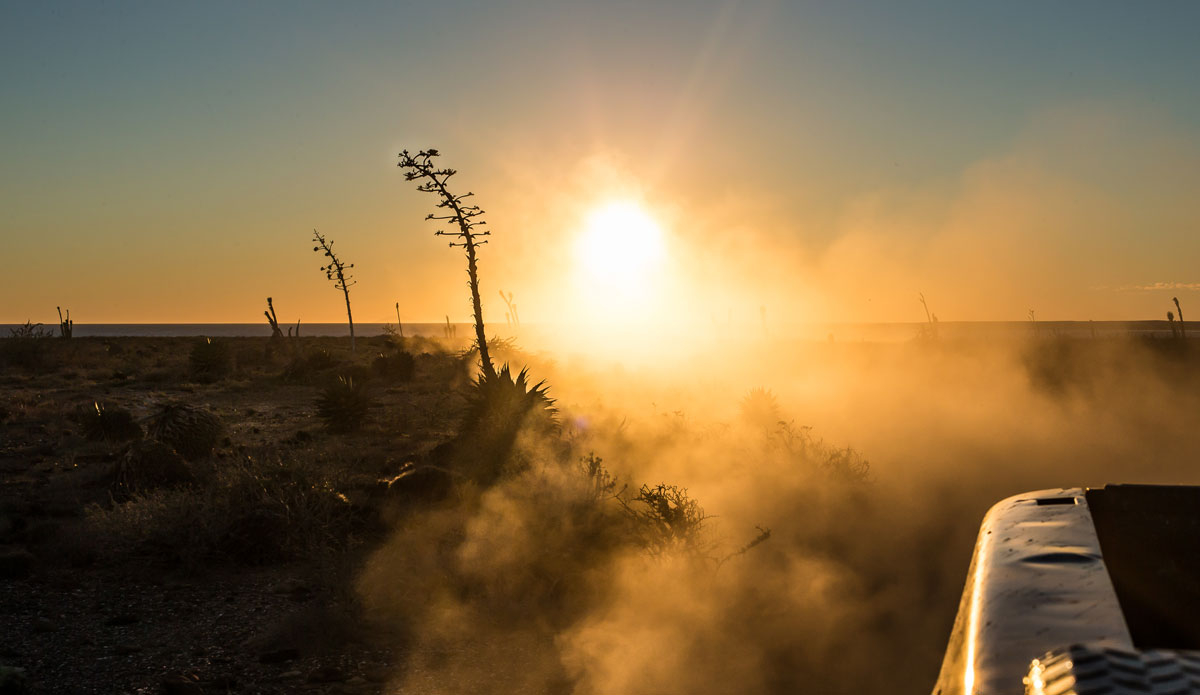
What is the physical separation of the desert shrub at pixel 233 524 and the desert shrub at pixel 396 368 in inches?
629

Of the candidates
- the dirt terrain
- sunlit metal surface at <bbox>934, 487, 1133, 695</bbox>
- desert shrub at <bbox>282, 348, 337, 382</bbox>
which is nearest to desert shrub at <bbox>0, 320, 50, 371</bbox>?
desert shrub at <bbox>282, 348, 337, 382</bbox>

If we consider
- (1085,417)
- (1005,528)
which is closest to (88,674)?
(1005,528)

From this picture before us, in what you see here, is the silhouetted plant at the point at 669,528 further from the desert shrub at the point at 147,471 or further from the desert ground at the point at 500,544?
the desert shrub at the point at 147,471

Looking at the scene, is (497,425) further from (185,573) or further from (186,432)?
(186,432)

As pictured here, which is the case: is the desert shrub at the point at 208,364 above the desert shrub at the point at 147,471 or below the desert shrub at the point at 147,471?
above

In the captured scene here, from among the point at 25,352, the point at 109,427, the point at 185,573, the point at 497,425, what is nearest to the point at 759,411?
the point at 497,425

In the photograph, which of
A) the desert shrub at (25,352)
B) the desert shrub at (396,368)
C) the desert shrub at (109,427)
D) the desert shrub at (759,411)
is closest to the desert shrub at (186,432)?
the desert shrub at (109,427)

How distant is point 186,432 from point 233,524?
17.7ft

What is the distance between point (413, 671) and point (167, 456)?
6793 millimetres

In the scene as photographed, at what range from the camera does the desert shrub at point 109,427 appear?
14078 mm

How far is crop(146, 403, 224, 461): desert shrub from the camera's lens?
1232 centimetres

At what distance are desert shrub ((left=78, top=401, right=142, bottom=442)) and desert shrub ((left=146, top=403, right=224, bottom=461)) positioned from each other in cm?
157

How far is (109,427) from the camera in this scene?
14211 mm

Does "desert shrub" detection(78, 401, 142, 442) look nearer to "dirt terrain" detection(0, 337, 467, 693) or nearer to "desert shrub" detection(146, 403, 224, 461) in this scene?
"dirt terrain" detection(0, 337, 467, 693)
